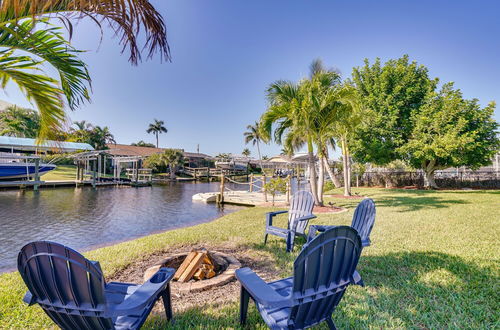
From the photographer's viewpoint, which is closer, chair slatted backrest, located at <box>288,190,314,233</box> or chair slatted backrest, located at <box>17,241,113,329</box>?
chair slatted backrest, located at <box>17,241,113,329</box>

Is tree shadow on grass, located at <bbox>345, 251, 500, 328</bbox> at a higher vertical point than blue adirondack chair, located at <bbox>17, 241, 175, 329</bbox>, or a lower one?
lower

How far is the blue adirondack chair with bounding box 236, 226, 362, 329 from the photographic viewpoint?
1715mm

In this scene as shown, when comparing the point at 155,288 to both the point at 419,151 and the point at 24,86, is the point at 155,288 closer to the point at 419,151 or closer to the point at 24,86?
the point at 24,86

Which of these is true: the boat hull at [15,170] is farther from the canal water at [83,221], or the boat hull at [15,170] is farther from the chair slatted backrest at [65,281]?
the chair slatted backrest at [65,281]

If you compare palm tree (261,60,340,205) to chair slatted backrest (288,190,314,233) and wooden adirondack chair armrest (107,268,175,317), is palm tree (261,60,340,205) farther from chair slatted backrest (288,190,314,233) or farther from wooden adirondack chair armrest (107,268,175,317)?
wooden adirondack chair armrest (107,268,175,317)

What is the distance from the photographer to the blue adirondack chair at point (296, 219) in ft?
14.3

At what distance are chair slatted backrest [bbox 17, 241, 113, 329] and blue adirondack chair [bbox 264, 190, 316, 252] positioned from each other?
10.6 ft

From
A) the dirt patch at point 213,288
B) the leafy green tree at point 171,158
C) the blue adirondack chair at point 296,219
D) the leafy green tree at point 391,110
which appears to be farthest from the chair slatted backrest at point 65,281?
the leafy green tree at point 171,158

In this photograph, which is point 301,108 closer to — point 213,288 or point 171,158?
point 213,288

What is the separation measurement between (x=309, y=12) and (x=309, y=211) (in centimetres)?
887

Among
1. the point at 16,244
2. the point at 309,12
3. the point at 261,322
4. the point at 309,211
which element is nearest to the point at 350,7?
the point at 309,12

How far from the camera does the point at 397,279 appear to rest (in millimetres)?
3172

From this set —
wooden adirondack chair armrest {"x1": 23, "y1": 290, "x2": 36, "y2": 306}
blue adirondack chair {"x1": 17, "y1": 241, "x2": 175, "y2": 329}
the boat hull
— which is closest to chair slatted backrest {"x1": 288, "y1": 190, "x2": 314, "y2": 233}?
blue adirondack chair {"x1": 17, "y1": 241, "x2": 175, "y2": 329}

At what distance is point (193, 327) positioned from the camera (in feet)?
7.41
